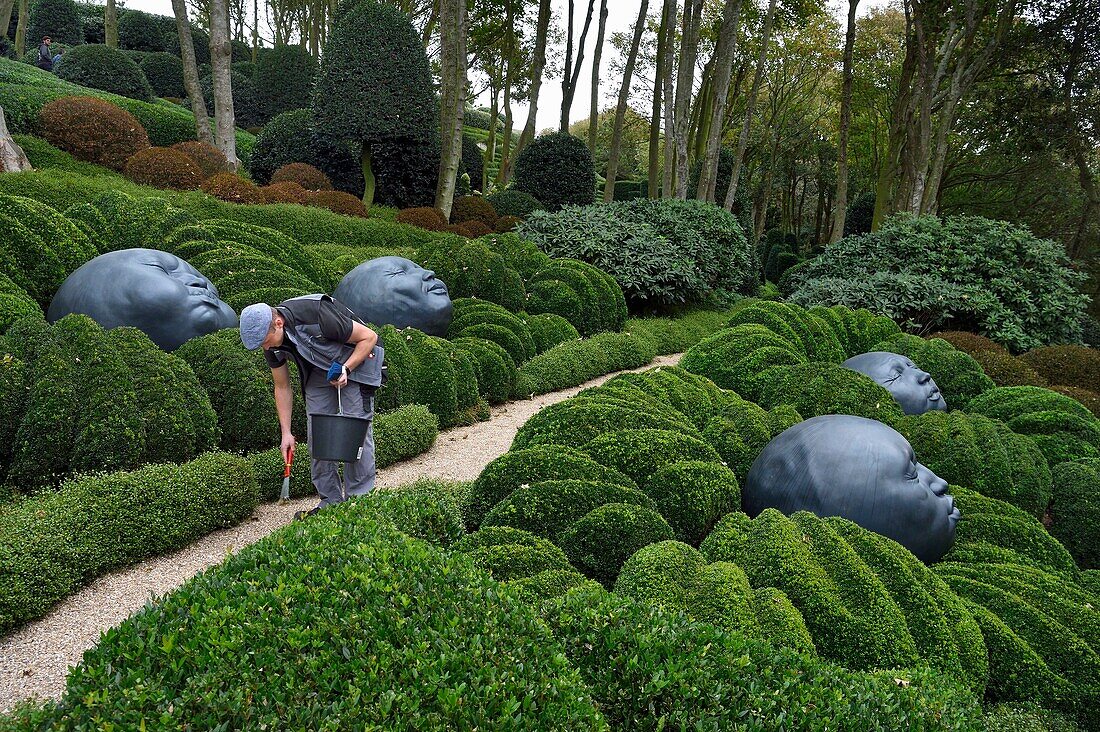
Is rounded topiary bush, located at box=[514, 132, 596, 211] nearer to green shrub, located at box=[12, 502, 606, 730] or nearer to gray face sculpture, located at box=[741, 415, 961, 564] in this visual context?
gray face sculpture, located at box=[741, 415, 961, 564]

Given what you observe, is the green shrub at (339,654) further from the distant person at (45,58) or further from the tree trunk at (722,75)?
the distant person at (45,58)

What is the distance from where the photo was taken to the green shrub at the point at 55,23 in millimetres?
28469

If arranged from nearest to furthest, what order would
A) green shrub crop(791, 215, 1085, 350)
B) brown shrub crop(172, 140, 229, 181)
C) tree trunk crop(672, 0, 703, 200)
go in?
green shrub crop(791, 215, 1085, 350) < brown shrub crop(172, 140, 229, 181) < tree trunk crop(672, 0, 703, 200)

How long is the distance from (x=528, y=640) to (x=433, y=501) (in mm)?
A: 1485

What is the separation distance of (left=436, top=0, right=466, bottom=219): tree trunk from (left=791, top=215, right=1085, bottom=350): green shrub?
7.14m

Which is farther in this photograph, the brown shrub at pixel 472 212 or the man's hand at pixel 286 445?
the brown shrub at pixel 472 212

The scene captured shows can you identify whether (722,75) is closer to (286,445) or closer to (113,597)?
(286,445)

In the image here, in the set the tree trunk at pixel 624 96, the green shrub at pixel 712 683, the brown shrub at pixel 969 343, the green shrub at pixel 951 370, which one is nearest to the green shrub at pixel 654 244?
the brown shrub at pixel 969 343

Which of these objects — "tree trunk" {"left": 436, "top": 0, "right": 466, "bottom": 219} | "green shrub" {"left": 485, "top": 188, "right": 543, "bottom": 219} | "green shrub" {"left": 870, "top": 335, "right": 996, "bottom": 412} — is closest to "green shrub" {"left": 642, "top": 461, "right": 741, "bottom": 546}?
"green shrub" {"left": 870, "top": 335, "right": 996, "bottom": 412}

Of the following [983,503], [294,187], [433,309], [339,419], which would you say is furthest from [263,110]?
[983,503]

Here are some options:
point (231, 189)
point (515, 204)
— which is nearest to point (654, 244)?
point (515, 204)

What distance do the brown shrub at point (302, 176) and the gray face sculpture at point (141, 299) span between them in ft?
28.1

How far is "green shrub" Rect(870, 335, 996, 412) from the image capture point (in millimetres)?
7906

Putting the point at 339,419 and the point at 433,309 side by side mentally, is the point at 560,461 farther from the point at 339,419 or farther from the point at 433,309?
the point at 433,309
